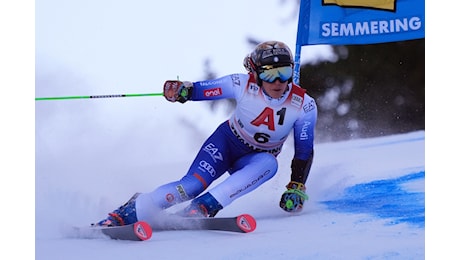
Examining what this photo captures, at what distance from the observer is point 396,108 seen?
545 centimetres

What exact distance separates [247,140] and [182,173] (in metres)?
0.44

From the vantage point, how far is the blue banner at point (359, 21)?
5.41 metres

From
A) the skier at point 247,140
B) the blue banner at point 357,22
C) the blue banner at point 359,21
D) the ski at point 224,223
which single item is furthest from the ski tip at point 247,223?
the blue banner at point 359,21

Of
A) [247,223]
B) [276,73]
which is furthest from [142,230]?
[276,73]

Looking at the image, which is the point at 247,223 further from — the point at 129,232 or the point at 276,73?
the point at 276,73

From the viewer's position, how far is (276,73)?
17.9ft

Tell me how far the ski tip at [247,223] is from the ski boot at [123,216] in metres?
0.64

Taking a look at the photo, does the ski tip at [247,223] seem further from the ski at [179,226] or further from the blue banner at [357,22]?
the blue banner at [357,22]

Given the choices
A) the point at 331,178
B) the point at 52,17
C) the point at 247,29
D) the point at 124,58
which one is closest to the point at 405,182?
the point at 331,178

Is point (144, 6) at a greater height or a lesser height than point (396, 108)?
greater

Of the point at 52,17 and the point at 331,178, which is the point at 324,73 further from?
the point at 52,17

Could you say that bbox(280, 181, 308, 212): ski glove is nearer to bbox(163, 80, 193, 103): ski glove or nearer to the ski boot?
bbox(163, 80, 193, 103): ski glove

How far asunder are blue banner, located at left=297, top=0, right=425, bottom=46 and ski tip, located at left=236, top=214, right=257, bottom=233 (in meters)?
1.05

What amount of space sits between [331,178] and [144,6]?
1.53 metres
